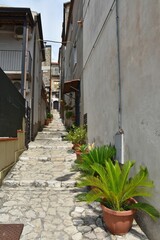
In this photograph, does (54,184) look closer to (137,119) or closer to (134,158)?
(134,158)

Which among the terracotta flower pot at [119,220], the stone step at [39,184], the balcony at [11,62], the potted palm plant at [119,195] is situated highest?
the balcony at [11,62]

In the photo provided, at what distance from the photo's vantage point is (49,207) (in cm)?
435

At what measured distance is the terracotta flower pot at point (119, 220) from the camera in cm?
319

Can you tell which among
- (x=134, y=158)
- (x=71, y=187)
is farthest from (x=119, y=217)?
(x=71, y=187)

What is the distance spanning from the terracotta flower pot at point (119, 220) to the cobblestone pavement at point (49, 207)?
9cm

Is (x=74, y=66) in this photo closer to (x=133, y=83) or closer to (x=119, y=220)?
(x=133, y=83)

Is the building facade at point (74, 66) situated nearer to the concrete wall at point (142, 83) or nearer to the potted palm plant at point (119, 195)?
the concrete wall at point (142, 83)

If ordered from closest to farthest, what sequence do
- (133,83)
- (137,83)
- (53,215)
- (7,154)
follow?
(137,83) < (133,83) < (53,215) < (7,154)

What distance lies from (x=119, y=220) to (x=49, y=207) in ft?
5.59

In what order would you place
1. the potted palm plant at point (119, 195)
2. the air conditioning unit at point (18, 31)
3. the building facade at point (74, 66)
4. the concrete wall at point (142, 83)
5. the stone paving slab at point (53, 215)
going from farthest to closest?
the air conditioning unit at point (18, 31) → the building facade at point (74, 66) → the stone paving slab at point (53, 215) → the potted palm plant at point (119, 195) → the concrete wall at point (142, 83)

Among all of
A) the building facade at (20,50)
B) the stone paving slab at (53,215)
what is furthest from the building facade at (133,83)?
the building facade at (20,50)

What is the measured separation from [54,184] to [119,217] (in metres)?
2.71

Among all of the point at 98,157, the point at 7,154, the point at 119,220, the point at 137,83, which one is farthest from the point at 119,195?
the point at 7,154

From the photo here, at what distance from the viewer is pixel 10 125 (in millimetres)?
6891
